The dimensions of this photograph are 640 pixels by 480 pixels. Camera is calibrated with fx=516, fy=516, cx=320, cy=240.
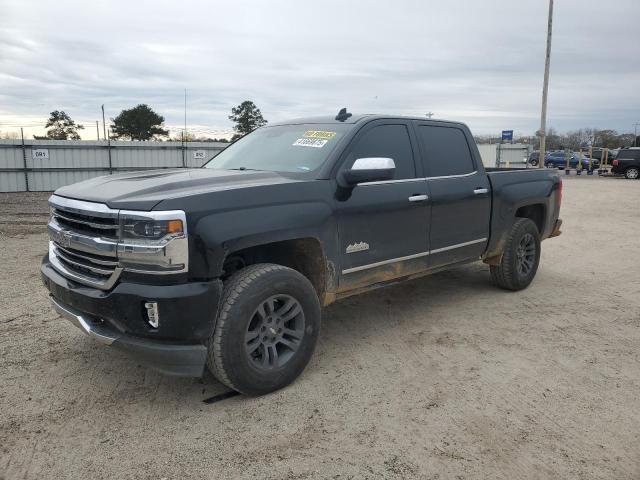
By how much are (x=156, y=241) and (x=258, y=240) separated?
641 millimetres

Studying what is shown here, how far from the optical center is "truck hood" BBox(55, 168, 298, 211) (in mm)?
3047

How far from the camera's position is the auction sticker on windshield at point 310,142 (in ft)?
13.6

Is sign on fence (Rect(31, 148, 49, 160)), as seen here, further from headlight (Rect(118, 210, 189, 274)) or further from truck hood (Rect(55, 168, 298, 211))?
headlight (Rect(118, 210, 189, 274))

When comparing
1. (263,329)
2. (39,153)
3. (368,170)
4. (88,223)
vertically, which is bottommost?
(263,329)

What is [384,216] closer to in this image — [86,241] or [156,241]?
[156,241]

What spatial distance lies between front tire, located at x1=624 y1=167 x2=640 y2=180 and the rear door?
96.3 feet

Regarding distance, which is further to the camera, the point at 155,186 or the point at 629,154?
the point at 629,154

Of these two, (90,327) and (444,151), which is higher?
(444,151)

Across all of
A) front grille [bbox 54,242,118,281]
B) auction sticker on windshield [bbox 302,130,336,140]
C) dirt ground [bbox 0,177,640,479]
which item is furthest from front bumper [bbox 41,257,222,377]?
auction sticker on windshield [bbox 302,130,336,140]

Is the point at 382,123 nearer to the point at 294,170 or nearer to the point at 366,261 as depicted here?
the point at 294,170

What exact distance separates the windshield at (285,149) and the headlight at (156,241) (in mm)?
1280

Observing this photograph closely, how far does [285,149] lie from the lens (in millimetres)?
4344

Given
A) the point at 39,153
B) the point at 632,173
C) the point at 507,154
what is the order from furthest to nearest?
the point at 507,154
the point at 632,173
the point at 39,153

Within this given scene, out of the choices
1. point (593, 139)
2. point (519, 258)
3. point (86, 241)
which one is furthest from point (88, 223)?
point (593, 139)
